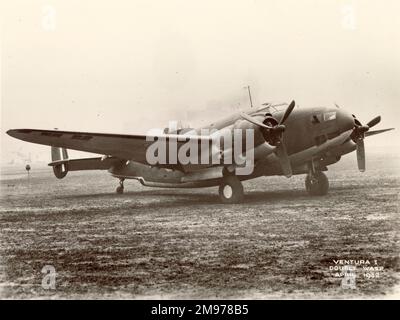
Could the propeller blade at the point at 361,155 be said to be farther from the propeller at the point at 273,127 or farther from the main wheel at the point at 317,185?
the propeller at the point at 273,127

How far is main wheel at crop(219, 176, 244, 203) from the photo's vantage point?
12070 mm

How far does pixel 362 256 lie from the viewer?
6.15 metres

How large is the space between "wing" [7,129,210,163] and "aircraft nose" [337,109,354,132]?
347 centimetres

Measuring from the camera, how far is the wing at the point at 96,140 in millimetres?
10573

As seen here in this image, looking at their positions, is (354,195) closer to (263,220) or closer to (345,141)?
(345,141)

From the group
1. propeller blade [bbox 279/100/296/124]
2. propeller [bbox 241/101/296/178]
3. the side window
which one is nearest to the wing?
propeller [bbox 241/101/296/178]

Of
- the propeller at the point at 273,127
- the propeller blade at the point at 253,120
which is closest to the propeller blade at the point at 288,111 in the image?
the propeller at the point at 273,127

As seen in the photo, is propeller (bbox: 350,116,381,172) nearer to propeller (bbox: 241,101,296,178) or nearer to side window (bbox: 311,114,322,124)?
side window (bbox: 311,114,322,124)

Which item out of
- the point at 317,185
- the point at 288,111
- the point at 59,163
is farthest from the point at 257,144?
the point at 59,163

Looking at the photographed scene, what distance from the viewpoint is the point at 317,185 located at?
12.9m

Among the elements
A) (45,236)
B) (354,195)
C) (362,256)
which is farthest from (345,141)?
(45,236)

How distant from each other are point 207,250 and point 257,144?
5.36 m

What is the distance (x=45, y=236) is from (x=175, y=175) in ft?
20.6
